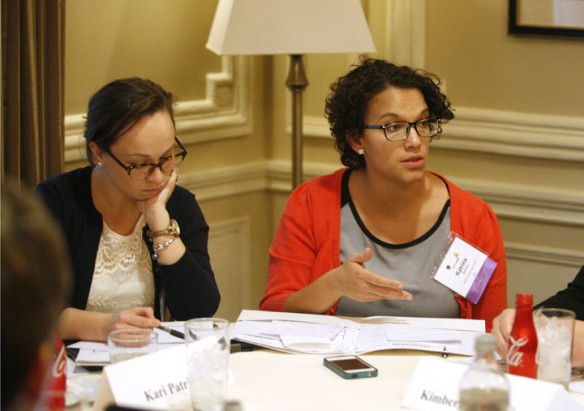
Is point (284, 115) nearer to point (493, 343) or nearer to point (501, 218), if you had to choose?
point (501, 218)

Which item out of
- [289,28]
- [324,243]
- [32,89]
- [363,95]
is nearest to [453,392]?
[324,243]

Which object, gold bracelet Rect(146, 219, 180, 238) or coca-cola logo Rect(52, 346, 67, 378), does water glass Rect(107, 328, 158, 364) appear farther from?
gold bracelet Rect(146, 219, 180, 238)

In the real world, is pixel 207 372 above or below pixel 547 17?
below

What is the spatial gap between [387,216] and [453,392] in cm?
105

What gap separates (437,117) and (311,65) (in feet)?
4.39

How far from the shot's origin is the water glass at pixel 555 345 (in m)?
1.88

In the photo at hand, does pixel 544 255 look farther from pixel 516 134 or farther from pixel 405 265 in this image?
pixel 405 265

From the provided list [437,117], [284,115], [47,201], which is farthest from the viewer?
[284,115]

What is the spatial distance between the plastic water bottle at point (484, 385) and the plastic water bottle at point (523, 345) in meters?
0.31

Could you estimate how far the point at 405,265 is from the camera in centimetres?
266

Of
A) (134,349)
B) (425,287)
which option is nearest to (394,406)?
(134,349)

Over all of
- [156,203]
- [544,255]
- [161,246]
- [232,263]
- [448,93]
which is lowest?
[232,263]

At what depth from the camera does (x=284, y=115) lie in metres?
4.21

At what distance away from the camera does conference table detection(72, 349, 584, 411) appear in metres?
1.83
